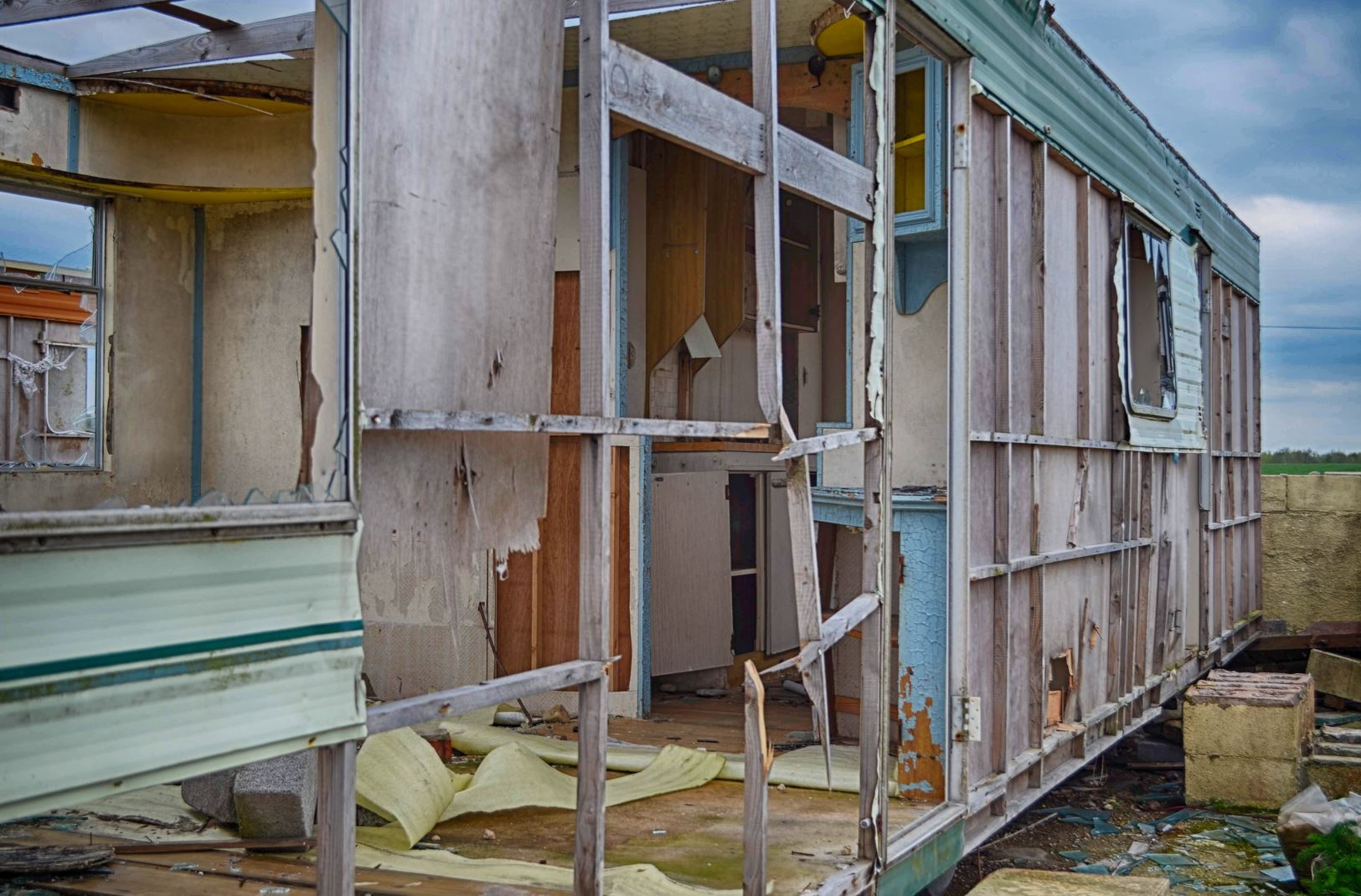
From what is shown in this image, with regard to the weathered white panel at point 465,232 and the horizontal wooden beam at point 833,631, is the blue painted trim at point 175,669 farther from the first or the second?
the horizontal wooden beam at point 833,631

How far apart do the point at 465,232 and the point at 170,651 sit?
119 cm

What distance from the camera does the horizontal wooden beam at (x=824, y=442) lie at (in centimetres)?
383

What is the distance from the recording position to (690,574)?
796cm

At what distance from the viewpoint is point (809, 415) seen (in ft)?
30.9

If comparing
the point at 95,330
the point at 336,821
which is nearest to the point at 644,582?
the point at 95,330

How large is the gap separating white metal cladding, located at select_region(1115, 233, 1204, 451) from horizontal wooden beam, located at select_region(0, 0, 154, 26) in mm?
5719

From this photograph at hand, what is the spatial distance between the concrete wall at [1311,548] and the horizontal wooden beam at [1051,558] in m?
6.31

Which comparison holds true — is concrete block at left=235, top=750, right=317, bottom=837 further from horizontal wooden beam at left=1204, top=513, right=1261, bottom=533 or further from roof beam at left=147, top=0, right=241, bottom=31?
horizontal wooden beam at left=1204, top=513, right=1261, bottom=533

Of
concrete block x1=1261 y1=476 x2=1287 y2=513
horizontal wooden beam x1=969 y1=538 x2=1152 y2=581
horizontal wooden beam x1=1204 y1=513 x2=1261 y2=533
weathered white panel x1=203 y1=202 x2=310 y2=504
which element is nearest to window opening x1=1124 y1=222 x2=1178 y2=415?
horizontal wooden beam x1=969 y1=538 x2=1152 y2=581

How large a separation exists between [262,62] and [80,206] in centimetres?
163

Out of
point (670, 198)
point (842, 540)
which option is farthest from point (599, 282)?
point (670, 198)

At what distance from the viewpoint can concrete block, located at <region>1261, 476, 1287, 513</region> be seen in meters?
13.8

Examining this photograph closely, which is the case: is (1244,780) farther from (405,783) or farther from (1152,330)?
(405,783)

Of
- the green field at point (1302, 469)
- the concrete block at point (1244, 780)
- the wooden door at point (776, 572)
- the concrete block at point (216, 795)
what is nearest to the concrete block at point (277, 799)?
the concrete block at point (216, 795)
